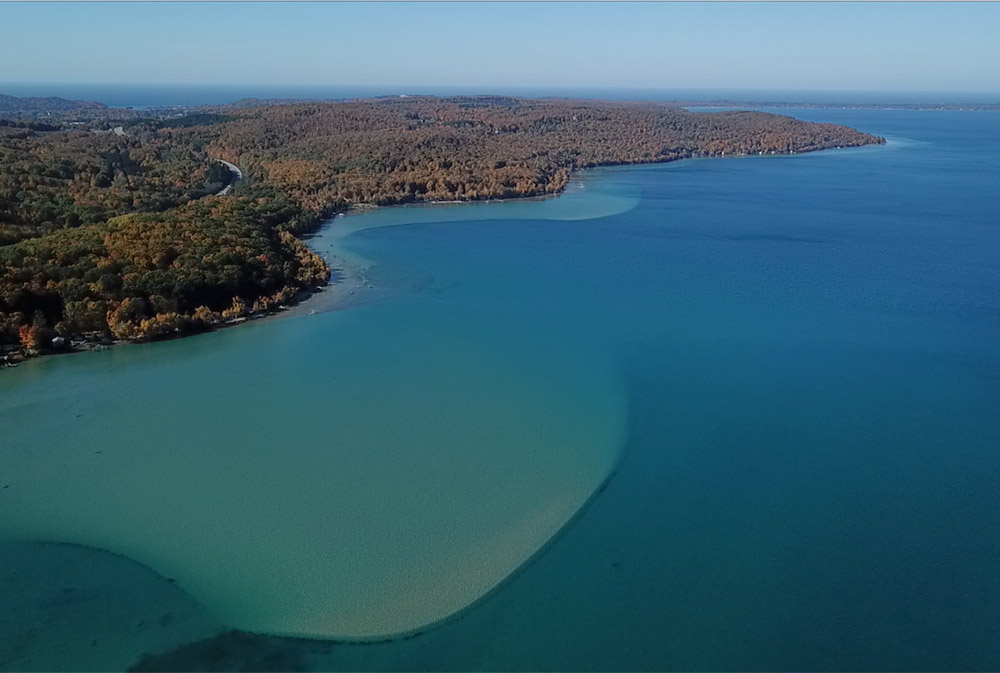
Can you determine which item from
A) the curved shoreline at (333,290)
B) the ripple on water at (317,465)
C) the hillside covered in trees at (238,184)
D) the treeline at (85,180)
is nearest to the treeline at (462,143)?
the hillside covered in trees at (238,184)

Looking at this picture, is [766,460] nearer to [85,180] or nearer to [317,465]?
[317,465]

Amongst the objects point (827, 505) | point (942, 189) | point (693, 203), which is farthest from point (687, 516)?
point (942, 189)

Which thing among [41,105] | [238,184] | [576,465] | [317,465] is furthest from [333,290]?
[41,105]

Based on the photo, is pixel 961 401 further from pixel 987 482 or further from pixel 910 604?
pixel 910 604

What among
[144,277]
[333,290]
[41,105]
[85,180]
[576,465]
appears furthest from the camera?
[41,105]

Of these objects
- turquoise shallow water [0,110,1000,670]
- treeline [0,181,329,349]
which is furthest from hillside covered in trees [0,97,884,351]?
turquoise shallow water [0,110,1000,670]

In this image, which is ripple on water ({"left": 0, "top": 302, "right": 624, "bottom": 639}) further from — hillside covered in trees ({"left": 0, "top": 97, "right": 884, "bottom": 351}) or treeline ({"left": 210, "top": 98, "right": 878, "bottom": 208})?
treeline ({"left": 210, "top": 98, "right": 878, "bottom": 208})
